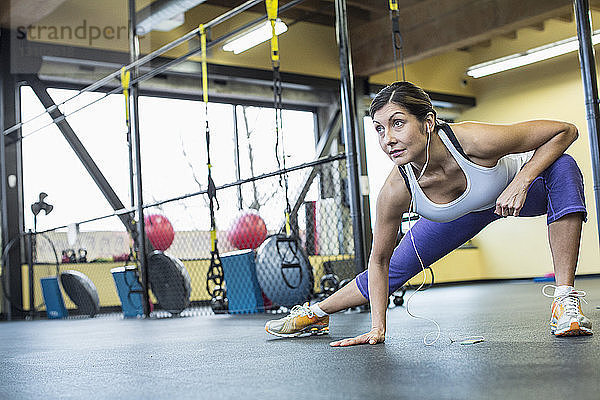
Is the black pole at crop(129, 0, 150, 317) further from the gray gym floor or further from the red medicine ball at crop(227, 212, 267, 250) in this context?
the gray gym floor

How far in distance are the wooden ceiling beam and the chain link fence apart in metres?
1.79

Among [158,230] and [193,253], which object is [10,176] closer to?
[193,253]

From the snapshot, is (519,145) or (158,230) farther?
(158,230)

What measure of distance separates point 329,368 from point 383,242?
1.71ft

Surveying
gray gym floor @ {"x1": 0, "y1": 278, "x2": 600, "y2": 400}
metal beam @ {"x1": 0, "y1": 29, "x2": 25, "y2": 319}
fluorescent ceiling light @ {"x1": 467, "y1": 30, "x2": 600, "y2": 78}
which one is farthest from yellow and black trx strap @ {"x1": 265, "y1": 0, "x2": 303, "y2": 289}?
fluorescent ceiling light @ {"x1": 467, "y1": 30, "x2": 600, "y2": 78}

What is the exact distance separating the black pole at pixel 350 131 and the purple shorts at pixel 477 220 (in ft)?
5.12

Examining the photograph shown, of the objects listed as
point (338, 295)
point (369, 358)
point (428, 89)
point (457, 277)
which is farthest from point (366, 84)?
point (369, 358)

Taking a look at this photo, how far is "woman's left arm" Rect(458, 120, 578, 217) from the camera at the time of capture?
1.80 metres

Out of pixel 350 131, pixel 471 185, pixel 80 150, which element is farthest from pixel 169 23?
pixel 471 185

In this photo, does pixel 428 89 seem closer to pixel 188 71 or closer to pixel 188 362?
pixel 188 71

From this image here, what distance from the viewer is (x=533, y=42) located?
9.10 meters

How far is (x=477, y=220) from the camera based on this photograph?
6.63 feet

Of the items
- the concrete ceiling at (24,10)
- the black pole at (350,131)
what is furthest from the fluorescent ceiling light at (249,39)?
the black pole at (350,131)

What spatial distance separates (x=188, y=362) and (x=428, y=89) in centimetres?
819
